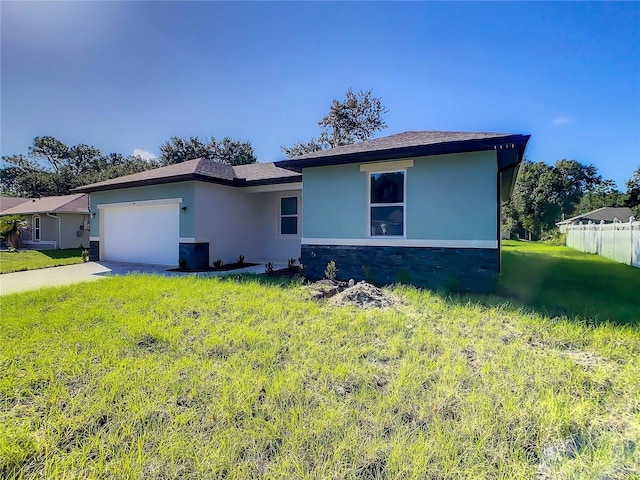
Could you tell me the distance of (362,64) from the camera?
533 inches

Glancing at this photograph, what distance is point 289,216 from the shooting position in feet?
44.5

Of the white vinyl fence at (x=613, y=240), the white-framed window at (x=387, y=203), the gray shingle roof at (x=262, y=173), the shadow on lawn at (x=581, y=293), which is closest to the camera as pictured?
the shadow on lawn at (x=581, y=293)

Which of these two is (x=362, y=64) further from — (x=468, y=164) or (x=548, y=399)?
(x=548, y=399)

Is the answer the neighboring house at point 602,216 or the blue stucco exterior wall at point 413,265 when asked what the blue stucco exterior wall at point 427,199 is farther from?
the neighboring house at point 602,216

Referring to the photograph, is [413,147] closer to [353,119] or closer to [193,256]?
[193,256]

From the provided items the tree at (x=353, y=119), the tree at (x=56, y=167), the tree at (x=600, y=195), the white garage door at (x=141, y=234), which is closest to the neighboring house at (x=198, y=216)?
the white garage door at (x=141, y=234)

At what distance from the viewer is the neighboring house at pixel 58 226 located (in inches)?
873

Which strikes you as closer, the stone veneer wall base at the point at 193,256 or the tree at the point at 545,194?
the stone veneer wall base at the point at 193,256

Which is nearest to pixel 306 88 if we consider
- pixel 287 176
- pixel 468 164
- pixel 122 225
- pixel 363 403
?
pixel 287 176

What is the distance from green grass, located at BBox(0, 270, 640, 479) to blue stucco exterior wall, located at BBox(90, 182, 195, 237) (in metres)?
6.42

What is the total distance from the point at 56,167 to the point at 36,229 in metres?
27.8

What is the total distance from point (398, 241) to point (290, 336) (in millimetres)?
4806

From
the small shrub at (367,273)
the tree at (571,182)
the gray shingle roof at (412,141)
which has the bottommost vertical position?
the small shrub at (367,273)

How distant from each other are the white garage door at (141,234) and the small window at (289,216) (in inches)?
165
